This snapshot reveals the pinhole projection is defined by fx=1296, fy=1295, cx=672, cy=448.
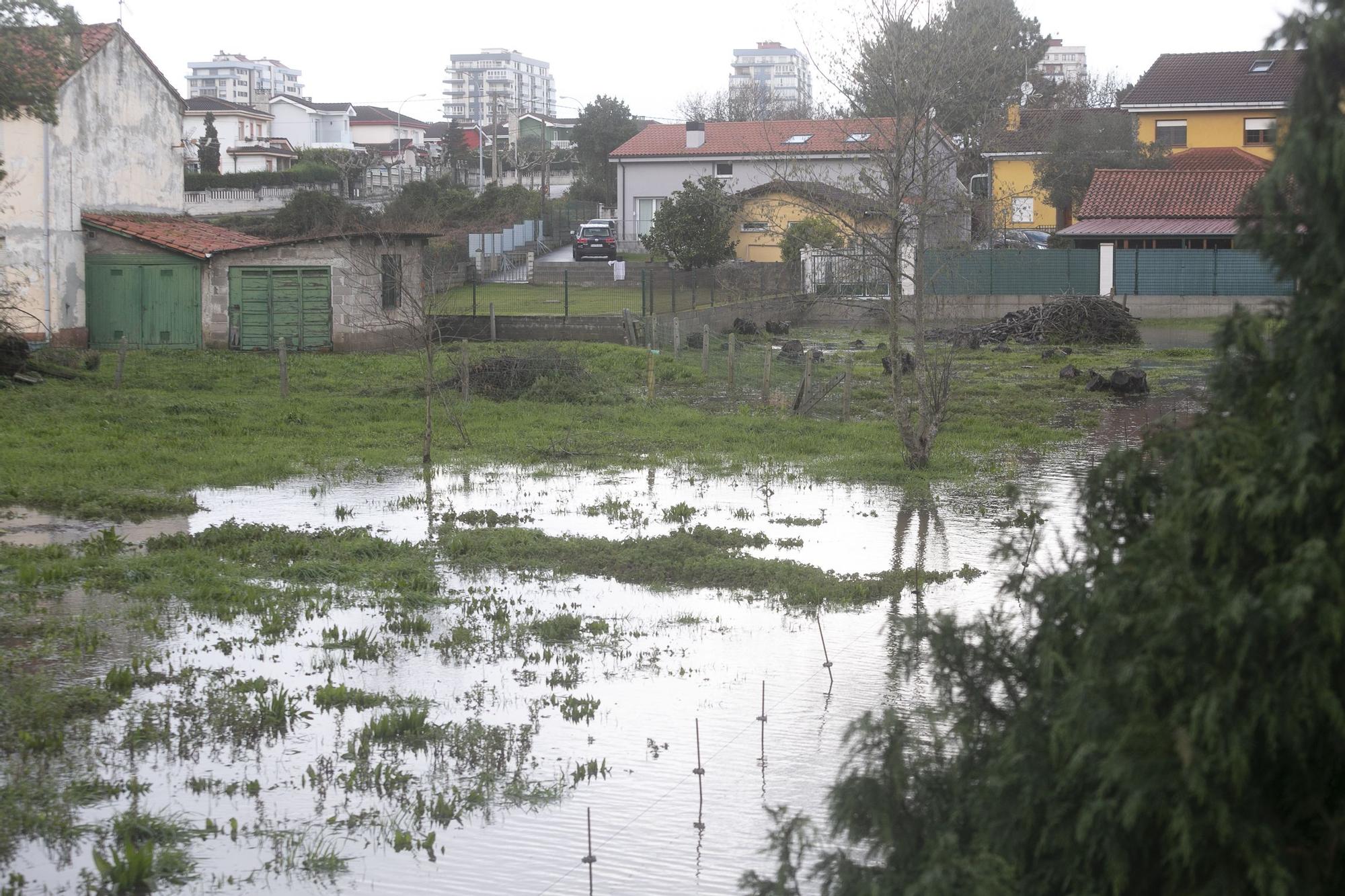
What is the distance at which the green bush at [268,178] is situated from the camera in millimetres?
61969

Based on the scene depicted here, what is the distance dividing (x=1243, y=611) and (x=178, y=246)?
3008 cm

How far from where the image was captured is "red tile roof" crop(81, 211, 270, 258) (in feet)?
98.0

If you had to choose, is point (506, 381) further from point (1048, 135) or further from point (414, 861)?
point (1048, 135)

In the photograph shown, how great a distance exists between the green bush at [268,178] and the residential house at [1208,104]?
3966 cm

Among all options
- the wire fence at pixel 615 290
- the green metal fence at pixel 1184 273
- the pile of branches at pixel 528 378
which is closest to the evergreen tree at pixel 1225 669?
the pile of branches at pixel 528 378

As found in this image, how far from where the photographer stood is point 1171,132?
5484 centimetres

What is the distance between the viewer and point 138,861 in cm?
603

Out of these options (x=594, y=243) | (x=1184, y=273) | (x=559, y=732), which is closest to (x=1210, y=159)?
(x=1184, y=273)

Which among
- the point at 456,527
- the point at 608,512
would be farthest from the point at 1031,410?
the point at 456,527

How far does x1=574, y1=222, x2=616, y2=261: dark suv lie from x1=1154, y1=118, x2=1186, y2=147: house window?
2346 centimetres

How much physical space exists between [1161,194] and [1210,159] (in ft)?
24.7

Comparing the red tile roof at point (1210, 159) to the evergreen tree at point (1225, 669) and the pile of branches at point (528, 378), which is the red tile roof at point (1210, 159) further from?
the evergreen tree at point (1225, 669)

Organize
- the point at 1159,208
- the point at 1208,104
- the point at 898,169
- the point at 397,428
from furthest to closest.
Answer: the point at 1208,104, the point at 1159,208, the point at 397,428, the point at 898,169

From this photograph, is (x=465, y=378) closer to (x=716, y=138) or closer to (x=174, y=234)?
(x=174, y=234)
